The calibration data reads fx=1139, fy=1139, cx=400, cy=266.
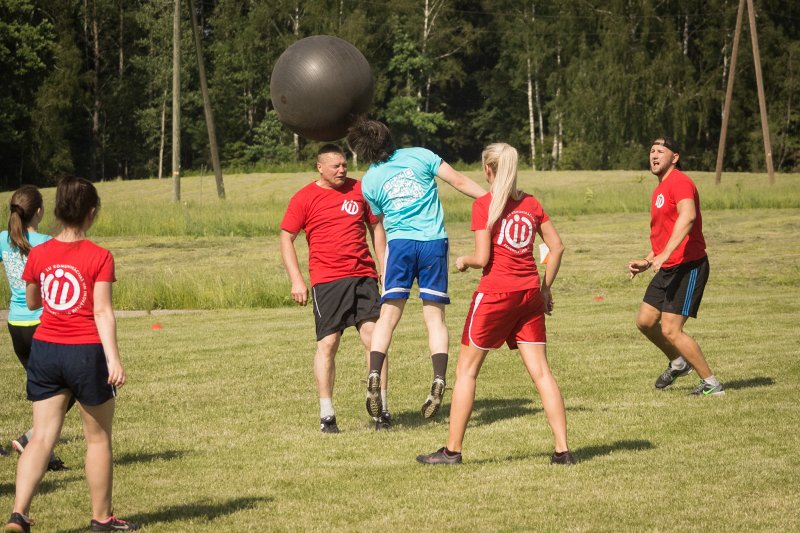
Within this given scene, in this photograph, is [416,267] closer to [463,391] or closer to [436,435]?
[436,435]

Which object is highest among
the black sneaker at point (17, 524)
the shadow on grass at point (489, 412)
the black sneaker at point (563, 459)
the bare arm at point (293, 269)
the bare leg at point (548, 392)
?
the bare arm at point (293, 269)

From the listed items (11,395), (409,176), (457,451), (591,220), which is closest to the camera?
(457,451)

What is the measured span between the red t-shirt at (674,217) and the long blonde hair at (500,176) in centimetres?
290

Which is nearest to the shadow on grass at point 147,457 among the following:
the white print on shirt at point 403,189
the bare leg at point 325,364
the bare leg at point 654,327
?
the bare leg at point 325,364

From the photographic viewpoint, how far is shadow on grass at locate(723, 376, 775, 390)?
9508mm

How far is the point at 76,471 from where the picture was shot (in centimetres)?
708

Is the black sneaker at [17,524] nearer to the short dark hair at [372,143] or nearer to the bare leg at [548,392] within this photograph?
the bare leg at [548,392]

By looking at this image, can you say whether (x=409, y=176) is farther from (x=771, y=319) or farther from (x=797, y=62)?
(x=797, y=62)

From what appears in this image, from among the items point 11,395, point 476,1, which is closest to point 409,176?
point 11,395

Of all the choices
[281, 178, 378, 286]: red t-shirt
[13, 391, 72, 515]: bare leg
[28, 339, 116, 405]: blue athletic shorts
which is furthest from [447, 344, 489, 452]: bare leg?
[13, 391, 72, 515]: bare leg

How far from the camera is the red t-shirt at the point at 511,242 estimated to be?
6.60 metres

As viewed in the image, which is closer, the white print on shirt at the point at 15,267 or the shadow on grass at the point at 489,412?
the white print on shirt at the point at 15,267

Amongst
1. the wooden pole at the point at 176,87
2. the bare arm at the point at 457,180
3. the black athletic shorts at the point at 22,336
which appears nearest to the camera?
the black athletic shorts at the point at 22,336

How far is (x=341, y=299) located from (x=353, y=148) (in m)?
1.13
